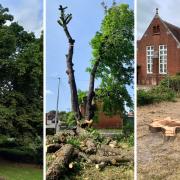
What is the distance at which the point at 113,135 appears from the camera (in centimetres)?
791

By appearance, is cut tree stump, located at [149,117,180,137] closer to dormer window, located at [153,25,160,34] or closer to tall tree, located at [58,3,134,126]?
tall tree, located at [58,3,134,126]

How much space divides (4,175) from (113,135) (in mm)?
2409

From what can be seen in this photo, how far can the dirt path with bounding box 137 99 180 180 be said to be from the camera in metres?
7.59

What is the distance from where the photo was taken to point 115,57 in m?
8.01

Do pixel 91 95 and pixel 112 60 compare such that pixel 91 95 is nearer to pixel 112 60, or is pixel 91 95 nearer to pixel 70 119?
pixel 70 119

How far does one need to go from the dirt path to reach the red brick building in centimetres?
55

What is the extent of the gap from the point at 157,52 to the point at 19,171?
366 cm

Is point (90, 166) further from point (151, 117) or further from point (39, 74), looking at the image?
point (39, 74)

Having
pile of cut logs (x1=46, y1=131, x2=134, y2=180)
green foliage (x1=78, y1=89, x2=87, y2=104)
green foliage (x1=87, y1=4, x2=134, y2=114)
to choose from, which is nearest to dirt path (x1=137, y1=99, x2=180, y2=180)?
pile of cut logs (x1=46, y1=131, x2=134, y2=180)

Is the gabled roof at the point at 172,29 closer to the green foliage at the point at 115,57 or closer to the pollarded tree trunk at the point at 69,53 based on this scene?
the green foliage at the point at 115,57

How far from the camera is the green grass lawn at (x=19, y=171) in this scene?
334 inches

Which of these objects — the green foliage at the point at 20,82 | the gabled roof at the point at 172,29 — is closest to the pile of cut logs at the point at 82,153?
the green foliage at the point at 20,82

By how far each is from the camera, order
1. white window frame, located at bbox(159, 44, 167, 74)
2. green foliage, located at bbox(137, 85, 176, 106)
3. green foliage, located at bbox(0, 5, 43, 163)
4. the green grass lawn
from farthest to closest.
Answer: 1. green foliage, located at bbox(0, 5, 43, 163)
2. the green grass lawn
3. white window frame, located at bbox(159, 44, 167, 74)
4. green foliage, located at bbox(137, 85, 176, 106)

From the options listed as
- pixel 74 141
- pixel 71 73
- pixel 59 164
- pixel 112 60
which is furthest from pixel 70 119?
pixel 112 60
